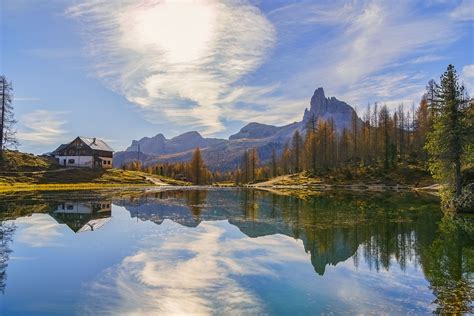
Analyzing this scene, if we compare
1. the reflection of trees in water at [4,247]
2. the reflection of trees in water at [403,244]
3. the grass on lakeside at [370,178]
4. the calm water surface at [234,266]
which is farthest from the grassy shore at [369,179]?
the reflection of trees in water at [4,247]

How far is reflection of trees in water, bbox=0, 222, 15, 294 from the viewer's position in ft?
48.8

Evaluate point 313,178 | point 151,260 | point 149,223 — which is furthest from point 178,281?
point 313,178

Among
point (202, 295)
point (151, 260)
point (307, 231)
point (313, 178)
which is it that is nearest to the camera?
point (202, 295)

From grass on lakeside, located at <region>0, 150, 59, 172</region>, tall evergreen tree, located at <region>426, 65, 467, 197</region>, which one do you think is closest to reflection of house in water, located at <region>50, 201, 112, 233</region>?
tall evergreen tree, located at <region>426, 65, 467, 197</region>

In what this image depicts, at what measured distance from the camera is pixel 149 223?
3059cm

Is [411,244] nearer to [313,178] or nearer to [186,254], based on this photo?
[186,254]

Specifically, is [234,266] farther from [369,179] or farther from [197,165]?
[197,165]

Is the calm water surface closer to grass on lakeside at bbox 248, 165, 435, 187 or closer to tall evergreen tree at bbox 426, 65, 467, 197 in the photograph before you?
tall evergreen tree at bbox 426, 65, 467, 197

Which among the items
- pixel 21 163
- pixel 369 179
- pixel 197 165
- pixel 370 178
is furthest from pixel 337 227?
pixel 197 165

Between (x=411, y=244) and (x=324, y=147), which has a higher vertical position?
(x=324, y=147)

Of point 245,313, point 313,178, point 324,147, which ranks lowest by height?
point 245,313

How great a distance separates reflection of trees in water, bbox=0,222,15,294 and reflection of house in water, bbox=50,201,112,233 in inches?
153

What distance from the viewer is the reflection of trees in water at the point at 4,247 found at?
14.9m

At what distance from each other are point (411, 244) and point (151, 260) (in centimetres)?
1525
